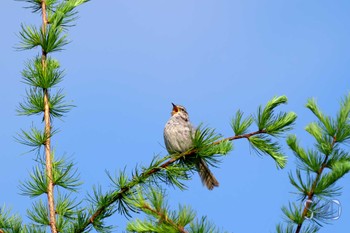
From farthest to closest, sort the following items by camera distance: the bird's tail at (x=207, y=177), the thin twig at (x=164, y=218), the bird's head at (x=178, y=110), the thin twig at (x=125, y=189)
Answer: the bird's head at (x=178, y=110) < the bird's tail at (x=207, y=177) < the thin twig at (x=125, y=189) < the thin twig at (x=164, y=218)

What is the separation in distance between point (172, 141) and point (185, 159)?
194 centimetres

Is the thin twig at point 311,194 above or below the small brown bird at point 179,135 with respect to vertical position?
below

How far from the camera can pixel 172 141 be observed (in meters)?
7.16

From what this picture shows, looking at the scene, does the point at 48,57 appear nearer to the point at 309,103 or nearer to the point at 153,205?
the point at 153,205

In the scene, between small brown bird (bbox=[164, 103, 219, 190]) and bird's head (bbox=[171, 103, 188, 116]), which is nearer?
small brown bird (bbox=[164, 103, 219, 190])

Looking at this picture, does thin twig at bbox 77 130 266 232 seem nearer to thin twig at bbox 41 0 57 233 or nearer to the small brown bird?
thin twig at bbox 41 0 57 233

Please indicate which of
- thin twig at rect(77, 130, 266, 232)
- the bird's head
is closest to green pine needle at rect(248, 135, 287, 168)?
thin twig at rect(77, 130, 266, 232)

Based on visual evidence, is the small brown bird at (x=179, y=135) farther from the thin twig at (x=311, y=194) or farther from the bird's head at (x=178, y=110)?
the thin twig at (x=311, y=194)

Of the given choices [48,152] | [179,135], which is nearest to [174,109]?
[179,135]

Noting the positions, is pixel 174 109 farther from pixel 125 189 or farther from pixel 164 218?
pixel 164 218

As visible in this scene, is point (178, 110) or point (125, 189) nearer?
point (125, 189)

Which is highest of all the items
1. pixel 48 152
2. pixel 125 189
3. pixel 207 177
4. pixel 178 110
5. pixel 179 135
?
pixel 178 110

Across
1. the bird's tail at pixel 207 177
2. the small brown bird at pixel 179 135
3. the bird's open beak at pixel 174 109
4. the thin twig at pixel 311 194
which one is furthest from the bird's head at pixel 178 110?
the thin twig at pixel 311 194

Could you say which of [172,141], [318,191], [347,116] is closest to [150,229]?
[318,191]
